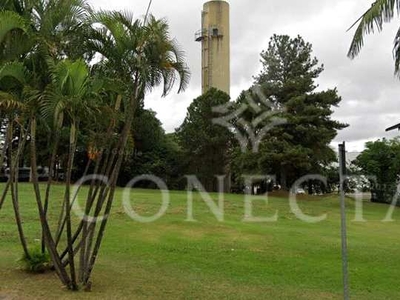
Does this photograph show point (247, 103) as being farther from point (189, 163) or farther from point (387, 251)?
point (387, 251)

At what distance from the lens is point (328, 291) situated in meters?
8.23

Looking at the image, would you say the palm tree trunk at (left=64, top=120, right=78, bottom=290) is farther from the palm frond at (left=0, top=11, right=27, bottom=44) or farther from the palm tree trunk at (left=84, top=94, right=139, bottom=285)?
the palm frond at (left=0, top=11, right=27, bottom=44)

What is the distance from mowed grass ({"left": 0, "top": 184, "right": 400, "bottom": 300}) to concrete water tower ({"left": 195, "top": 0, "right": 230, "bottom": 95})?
87.8 feet

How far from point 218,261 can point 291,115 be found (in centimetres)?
2192

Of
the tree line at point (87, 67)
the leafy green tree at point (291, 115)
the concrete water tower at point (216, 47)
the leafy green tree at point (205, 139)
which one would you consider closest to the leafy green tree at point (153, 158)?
the leafy green tree at point (205, 139)

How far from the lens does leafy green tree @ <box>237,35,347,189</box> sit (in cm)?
3050

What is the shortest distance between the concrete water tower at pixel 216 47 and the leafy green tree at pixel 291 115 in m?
8.73

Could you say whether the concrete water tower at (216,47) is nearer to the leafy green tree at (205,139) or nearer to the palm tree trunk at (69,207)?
the leafy green tree at (205,139)

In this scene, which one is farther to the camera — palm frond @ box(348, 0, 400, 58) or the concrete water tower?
the concrete water tower

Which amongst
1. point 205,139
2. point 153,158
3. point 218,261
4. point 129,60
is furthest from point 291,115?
point 129,60

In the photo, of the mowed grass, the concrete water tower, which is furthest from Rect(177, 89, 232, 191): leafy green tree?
the mowed grass

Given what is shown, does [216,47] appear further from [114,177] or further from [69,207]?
[69,207]

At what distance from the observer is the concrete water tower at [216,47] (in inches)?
1702

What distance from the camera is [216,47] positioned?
4319 centimetres
